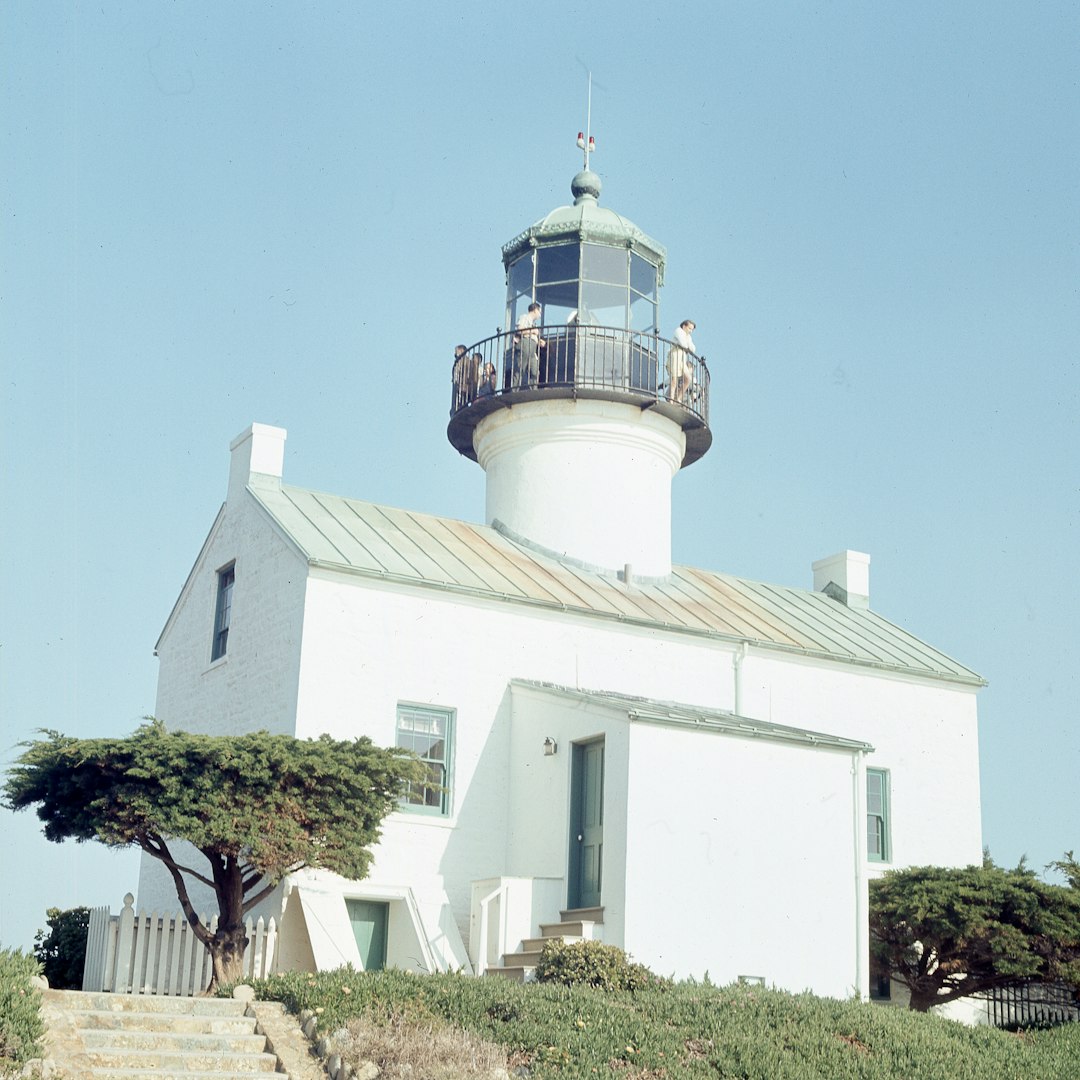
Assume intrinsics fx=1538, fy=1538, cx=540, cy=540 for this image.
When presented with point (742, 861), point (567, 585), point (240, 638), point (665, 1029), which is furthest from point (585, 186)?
point (665, 1029)

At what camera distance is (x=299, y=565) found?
20.4 meters

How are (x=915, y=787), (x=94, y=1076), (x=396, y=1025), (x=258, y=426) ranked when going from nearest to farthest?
(x=94, y=1076) < (x=396, y=1025) < (x=258, y=426) < (x=915, y=787)

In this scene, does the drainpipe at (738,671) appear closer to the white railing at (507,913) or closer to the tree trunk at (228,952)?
the white railing at (507,913)

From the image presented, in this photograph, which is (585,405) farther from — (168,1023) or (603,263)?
(168,1023)

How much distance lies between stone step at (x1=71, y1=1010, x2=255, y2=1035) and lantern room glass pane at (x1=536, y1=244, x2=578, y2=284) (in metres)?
15.9

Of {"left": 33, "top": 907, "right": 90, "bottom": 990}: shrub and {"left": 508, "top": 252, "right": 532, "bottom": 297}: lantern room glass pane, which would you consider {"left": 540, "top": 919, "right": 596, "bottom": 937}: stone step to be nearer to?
{"left": 33, "top": 907, "right": 90, "bottom": 990}: shrub

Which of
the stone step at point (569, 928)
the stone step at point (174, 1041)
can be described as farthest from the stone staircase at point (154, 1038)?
the stone step at point (569, 928)

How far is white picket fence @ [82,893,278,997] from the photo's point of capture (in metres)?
17.6

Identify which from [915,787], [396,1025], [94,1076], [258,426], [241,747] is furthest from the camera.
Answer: [915,787]

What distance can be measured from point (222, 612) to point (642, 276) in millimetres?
9271

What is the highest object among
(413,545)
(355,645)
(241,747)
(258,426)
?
(258,426)

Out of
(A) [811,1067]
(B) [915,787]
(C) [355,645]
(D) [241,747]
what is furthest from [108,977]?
(B) [915,787]

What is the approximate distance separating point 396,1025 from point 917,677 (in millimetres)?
14538

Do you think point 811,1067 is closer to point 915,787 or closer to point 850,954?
point 850,954
